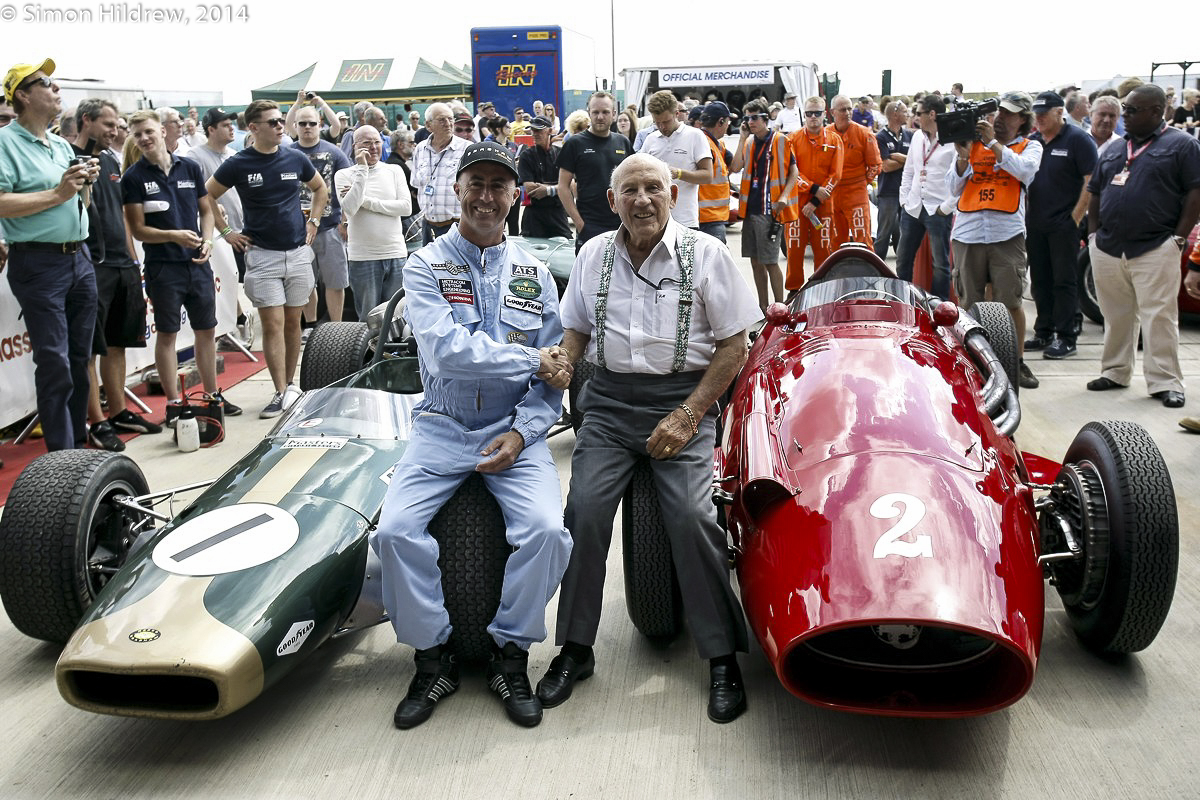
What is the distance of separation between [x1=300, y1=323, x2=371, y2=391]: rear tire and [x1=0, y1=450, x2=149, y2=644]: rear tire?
2144mm

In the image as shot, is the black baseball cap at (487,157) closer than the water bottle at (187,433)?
Yes

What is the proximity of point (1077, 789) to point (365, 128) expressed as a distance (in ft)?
24.2

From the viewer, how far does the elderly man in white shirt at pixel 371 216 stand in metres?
8.45

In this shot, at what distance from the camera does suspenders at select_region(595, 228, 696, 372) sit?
3.94 metres

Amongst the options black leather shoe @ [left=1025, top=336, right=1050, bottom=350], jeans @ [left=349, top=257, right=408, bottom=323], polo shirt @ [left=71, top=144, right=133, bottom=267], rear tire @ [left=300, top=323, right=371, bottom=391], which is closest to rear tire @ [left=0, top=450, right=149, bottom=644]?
rear tire @ [left=300, top=323, right=371, bottom=391]

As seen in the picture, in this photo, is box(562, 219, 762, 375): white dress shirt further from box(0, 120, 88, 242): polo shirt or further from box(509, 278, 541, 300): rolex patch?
box(0, 120, 88, 242): polo shirt

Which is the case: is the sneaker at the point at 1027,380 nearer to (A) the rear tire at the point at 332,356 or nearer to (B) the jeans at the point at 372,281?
(A) the rear tire at the point at 332,356

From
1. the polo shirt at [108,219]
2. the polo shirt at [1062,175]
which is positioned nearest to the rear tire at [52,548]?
the polo shirt at [108,219]

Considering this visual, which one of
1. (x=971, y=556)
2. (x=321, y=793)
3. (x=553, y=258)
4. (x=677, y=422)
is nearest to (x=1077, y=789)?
(x=971, y=556)

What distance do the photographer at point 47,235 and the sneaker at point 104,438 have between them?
1.62ft

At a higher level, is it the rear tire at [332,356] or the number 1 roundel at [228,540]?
the rear tire at [332,356]

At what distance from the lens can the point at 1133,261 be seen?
7.26 meters

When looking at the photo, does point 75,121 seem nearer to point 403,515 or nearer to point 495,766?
point 403,515

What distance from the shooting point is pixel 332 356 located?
6176 mm
